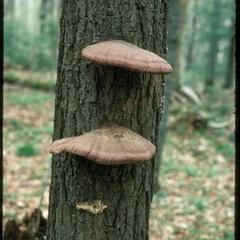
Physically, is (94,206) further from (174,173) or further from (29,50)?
(29,50)

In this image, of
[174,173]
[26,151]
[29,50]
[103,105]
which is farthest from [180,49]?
[103,105]

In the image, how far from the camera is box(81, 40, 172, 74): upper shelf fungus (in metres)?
2.33

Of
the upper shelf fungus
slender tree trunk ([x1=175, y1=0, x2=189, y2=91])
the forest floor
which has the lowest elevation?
the forest floor

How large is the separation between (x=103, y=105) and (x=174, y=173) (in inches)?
300

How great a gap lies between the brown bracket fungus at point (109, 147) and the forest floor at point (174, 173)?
2.24 meters

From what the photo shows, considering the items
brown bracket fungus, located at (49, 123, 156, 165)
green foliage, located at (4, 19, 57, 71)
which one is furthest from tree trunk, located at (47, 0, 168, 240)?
green foliage, located at (4, 19, 57, 71)

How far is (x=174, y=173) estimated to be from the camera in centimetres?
1018

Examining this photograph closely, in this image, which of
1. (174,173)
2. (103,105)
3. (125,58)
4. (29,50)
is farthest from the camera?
(29,50)

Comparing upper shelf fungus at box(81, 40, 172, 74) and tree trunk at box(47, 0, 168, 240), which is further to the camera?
tree trunk at box(47, 0, 168, 240)

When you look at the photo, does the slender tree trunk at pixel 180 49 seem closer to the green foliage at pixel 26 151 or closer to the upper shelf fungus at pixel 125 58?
the green foliage at pixel 26 151

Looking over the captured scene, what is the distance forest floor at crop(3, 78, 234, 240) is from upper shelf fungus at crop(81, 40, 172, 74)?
2539 millimetres

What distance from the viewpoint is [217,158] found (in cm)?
1180

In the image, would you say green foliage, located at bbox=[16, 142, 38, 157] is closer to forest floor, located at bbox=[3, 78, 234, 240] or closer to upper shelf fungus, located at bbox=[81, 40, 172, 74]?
forest floor, located at bbox=[3, 78, 234, 240]

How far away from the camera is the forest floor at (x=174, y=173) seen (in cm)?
711
